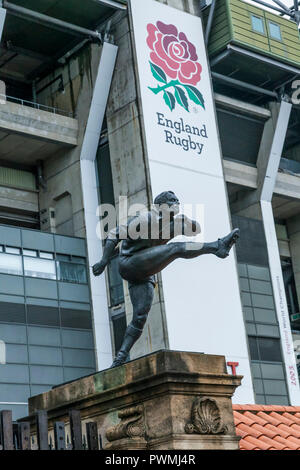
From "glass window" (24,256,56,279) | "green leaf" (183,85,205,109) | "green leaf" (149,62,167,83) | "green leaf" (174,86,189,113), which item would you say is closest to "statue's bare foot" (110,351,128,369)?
"glass window" (24,256,56,279)

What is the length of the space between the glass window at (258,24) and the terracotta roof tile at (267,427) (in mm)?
41346

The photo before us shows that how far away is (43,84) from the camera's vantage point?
2223 inches

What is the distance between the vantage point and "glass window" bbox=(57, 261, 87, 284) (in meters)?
50.5

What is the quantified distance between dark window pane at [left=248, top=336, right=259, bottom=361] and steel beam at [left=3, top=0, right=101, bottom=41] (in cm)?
1905

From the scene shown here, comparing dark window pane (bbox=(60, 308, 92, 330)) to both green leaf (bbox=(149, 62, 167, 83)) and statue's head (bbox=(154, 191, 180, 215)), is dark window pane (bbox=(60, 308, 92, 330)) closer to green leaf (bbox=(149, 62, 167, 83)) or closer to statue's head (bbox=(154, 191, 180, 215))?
green leaf (bbox=(149, 62, 167, 83))

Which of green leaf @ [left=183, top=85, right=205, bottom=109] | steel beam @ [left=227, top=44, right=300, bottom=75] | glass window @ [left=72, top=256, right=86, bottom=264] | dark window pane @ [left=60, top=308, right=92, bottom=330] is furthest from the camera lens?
steel beam @ [left=227, top=44, right=300, bottom=75]

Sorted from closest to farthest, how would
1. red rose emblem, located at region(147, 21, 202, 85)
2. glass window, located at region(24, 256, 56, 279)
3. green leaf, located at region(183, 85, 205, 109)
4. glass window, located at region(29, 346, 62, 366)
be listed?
glass window, located at region(29, 346, 62, 366) < glass window, located at region(24, 256, 56, 279) < red rose emblem, located at region(147, 21, 202, 85) < green leaf, located at region(183, 85, 205, 109)

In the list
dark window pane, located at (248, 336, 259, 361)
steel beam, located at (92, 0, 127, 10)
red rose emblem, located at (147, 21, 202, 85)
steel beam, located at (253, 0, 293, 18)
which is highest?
steel beam, located at (253, 0, 293, 18)

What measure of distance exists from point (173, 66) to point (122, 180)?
285 inches

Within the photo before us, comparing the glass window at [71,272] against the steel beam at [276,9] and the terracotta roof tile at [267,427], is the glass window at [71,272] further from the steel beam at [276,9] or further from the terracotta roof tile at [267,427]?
the terracotta roof tile at [267,427]

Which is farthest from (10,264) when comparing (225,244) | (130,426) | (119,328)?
(130,426)

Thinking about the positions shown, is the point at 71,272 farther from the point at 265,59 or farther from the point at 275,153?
the point at 265,59

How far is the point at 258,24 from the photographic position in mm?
56062

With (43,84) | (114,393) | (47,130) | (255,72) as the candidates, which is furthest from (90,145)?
(114,393)
